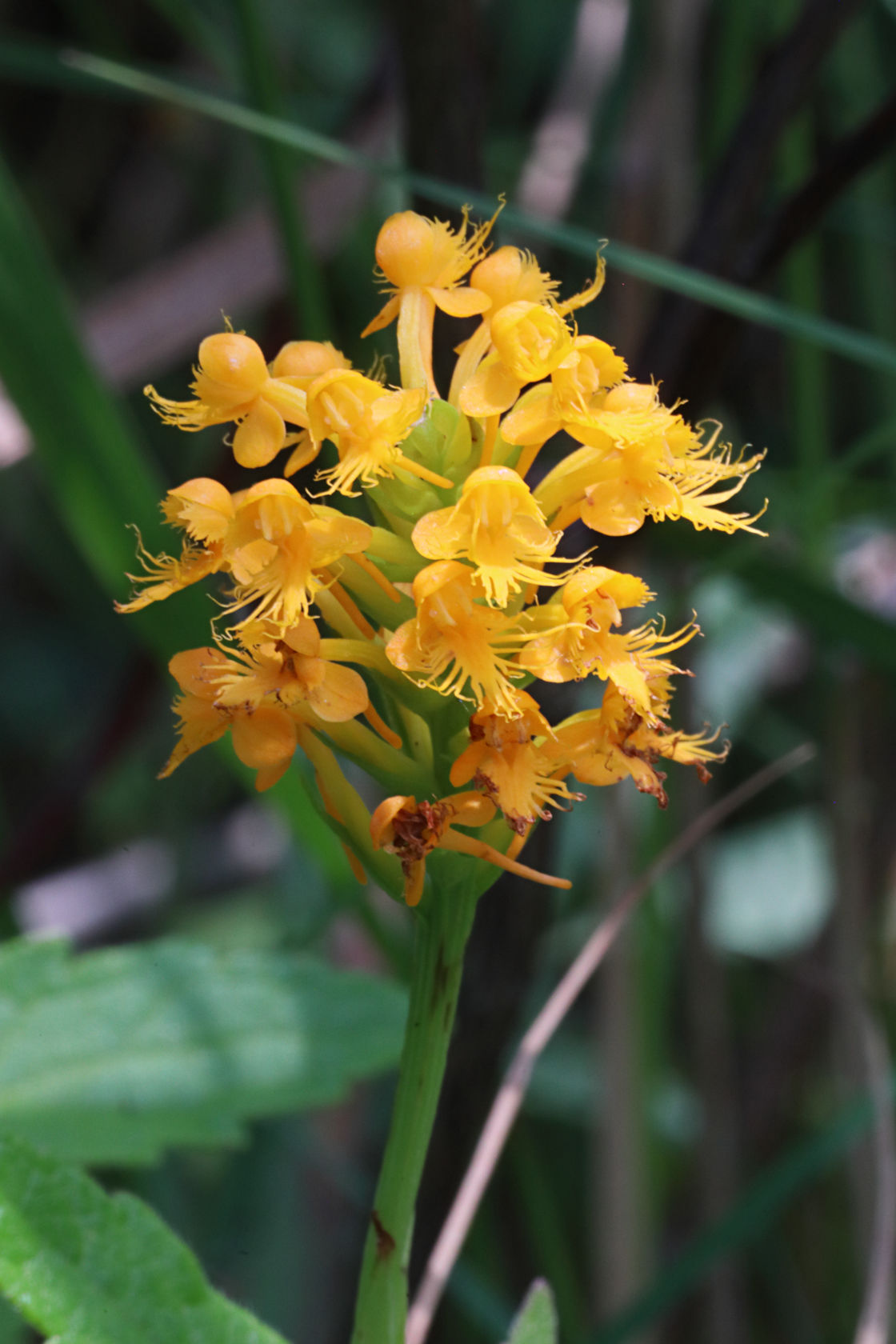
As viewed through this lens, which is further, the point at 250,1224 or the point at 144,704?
the point at 250,1224

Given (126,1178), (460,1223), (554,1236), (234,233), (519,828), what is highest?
(519,828)

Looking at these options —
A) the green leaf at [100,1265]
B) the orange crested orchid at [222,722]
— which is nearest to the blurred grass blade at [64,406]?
the orange crested orchid at [222,722]

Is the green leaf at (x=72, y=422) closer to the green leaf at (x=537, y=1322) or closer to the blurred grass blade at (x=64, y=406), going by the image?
the blurred grass blade at (x=64, y=406)

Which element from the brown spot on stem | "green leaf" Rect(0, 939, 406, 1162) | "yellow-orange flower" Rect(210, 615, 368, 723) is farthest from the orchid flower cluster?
"green leaf" Rect(0, 939, 406, 1162)

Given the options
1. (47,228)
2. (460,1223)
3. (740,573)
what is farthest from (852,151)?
(47,228)

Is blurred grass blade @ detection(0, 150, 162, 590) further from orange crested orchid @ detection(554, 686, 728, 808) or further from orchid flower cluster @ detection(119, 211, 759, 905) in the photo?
orange crested orchid @ detection(554, 686, 728, 808)

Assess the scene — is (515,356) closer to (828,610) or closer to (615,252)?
(615,252)

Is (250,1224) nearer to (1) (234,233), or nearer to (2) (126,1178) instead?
(2) (126,1178)
